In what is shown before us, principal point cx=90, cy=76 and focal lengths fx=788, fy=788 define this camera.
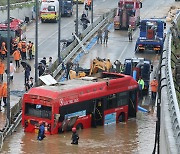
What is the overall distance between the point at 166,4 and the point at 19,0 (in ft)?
53.7

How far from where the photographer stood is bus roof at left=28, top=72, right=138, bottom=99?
1286 inches

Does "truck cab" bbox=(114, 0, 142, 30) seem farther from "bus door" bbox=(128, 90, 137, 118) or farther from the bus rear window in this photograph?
the bus rear window

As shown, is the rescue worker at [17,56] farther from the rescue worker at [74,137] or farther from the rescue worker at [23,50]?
the rescue worker at [74,137]

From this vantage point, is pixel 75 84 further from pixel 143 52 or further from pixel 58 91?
pixel 143 52

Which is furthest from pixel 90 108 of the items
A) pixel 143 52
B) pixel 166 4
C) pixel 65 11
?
pixel 166 4

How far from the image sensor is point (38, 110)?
107 ft

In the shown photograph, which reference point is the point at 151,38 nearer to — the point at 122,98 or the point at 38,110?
the point at 122,98

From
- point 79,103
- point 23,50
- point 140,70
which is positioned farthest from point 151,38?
point 79,103

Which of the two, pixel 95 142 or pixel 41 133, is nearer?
pixel 41 133

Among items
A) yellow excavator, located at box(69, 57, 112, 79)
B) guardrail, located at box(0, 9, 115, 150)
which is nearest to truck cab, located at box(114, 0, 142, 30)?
guardrail, located at box(0, 9, 115, 150)

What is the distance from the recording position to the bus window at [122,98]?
3544cm

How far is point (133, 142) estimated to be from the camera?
32.2 meters

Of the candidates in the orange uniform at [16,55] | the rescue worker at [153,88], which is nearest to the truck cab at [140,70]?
the rescue worker at [153,88]

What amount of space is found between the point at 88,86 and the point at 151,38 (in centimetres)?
2136
